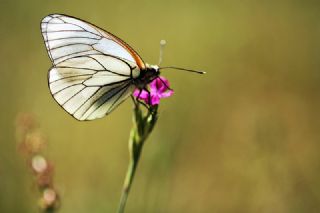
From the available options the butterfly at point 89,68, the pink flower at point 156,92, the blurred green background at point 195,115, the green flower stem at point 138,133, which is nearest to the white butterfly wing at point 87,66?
the butterfly at point 89,68

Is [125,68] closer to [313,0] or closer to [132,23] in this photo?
[132,23]

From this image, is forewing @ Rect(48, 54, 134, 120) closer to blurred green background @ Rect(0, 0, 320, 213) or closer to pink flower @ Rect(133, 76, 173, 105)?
pink flower @ Rect(133, 76, 173, 105)

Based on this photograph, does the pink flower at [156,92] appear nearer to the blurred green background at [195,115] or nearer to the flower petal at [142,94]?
the flower petal at [142,94]

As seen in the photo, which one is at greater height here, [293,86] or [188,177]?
[293,86]

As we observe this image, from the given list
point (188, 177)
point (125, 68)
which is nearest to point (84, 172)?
point (188, 177)

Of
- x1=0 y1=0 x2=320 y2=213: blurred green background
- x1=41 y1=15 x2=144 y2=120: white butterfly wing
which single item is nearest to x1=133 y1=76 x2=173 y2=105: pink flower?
x1=41 y1=15 x2=144 y2=120: white butterfly wing
